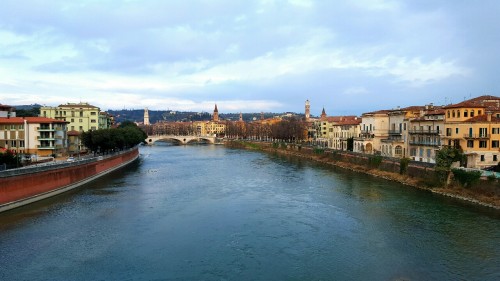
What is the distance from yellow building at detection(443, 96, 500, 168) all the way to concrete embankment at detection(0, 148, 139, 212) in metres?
31.8

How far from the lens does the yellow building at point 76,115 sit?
2493 inches

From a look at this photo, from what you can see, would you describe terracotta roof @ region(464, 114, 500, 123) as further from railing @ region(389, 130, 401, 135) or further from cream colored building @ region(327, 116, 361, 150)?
cream colored building @ region(327, 116, 361, 150)

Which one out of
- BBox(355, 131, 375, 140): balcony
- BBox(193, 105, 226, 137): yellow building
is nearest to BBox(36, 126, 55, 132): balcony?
BBox(355, 131, 375, 140): balcony

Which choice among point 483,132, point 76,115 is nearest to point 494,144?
point 483,132

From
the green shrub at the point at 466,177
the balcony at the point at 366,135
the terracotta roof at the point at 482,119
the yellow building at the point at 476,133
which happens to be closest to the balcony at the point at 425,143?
the yellow building at the point at 476,133

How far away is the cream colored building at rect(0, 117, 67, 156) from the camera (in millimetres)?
42750

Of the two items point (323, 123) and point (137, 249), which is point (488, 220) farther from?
point (323, 123)

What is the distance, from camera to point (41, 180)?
97.0ft

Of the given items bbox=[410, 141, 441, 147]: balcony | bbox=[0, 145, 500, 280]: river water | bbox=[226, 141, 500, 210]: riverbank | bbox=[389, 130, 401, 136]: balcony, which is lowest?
bbox=[0, 145, 500, 280]: river water

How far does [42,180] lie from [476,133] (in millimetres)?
32997

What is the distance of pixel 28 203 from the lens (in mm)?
27766

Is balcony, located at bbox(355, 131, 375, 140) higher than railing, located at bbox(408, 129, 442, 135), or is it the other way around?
railing, located at bbox(408, 129, 442, 135)

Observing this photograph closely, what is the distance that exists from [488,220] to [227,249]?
1472 centimetres

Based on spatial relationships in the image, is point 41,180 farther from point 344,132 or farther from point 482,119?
point 344,132
